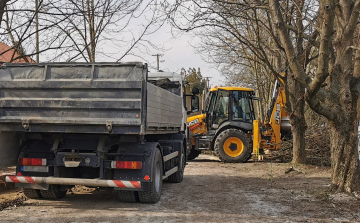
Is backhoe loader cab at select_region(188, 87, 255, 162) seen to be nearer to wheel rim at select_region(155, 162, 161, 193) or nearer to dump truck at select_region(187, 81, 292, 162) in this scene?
dump truck at select_region(187, 81, 292, 162)

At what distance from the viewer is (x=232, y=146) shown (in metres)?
16.1

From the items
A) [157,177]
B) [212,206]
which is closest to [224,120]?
[157,177]

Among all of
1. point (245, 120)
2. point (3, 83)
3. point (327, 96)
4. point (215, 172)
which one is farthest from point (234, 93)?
point (3, 83)

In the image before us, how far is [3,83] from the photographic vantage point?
7.00 m

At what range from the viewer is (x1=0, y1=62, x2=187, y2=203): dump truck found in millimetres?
6762

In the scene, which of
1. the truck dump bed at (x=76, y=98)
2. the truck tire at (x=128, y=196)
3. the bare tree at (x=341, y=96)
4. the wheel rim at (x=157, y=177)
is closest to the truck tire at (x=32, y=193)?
the truck dump bed at (x=76, y=98)

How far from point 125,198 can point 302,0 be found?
6480 millimetres

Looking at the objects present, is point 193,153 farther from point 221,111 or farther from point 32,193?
point 32,193

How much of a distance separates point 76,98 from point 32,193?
7.48 feet

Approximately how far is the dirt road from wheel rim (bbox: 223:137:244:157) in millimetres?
5363

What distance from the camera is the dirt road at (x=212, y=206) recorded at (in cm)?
657

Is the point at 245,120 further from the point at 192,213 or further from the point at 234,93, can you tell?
the point at 192,213

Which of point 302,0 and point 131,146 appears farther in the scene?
point 302,0


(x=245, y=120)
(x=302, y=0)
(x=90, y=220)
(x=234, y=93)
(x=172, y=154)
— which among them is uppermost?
(x=302, y=0)
